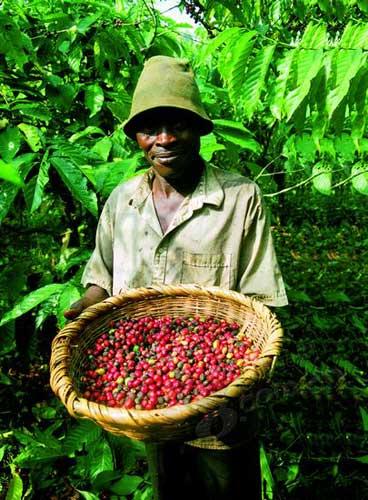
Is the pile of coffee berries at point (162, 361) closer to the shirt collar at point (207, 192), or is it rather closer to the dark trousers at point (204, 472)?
the dark trousers at point (204, 472)

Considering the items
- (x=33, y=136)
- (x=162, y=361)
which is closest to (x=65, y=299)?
(x=162, y=361)

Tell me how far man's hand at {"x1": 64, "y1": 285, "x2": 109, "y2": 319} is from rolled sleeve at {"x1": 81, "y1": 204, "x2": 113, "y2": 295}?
0.06 feet

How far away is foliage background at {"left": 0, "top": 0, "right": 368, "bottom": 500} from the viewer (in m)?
1.52

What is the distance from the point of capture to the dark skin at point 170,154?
4.83ft

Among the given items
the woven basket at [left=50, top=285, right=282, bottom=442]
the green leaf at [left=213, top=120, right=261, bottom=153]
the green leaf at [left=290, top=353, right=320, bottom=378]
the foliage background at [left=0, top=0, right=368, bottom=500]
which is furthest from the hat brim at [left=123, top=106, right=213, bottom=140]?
the green leaf at [left=290, top=353, right=320, bottom=378]

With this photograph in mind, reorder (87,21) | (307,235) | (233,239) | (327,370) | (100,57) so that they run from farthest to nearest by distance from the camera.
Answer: (307,235), (327,370), (100,57), (87,21), (233,239)

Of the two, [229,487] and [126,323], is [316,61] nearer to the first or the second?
[126,323]

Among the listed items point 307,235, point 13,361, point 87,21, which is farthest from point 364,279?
point 87,21

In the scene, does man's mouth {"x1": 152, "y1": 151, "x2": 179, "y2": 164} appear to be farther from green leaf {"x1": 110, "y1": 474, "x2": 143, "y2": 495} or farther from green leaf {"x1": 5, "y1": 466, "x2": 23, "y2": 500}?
green leaf {"x1": 5, "y1": 466, "x2": 23, "y2": 500}

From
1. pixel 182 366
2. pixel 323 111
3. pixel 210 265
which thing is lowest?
pixel 182 366

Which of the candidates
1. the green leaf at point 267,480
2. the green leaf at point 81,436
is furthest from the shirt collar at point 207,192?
the green leaf at point 267,480

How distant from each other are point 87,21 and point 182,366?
4.30ft

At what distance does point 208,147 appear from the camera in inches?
69.1

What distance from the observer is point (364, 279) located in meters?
4.10
